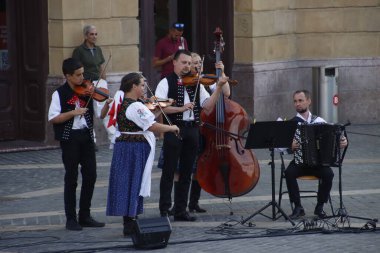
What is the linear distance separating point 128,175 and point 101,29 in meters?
6.80

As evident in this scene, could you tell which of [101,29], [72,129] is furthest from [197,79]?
[101,29]

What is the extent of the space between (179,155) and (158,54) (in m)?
6.22

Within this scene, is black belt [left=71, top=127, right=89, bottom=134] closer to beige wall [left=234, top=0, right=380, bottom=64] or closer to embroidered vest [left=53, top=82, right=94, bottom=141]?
embroidered vest [left=53, top=82, right=94, bottom=141]

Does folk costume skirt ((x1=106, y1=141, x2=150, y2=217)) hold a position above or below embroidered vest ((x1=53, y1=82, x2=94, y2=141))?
below

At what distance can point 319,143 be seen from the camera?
12594mm

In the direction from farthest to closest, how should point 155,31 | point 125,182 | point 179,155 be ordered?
point 155,31
point 179,155
point 125,182

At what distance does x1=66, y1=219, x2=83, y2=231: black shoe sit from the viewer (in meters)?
12.2

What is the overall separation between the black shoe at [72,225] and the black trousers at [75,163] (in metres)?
0.05

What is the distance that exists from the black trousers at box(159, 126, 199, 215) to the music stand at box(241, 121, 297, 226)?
24.9 inches

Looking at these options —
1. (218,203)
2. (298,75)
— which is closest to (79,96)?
(218,203)

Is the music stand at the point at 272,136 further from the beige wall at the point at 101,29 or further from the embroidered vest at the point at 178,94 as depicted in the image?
the beige wall at the point at 101,29

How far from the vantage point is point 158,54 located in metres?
18.7

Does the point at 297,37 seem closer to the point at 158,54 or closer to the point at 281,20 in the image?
the point at 281,20

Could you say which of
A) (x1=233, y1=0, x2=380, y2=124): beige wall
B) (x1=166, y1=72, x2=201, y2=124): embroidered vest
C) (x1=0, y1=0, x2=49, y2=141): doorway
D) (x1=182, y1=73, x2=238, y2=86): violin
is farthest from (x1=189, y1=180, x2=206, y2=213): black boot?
(x1=233, y1=0, x2=380, y2=124): beige wall
